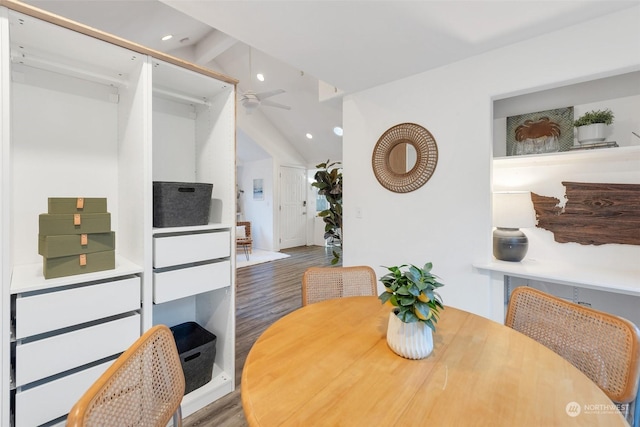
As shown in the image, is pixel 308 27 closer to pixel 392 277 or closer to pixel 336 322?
pixel 392 277

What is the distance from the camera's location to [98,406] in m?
0.63

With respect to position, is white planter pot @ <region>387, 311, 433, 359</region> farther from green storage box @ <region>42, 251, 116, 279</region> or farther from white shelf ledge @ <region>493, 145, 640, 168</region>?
white shelf ledge @ <region>493, 145, 640, 168</region>

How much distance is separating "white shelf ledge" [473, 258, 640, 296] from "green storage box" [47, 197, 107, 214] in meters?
2.36

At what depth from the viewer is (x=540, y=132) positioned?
210cm

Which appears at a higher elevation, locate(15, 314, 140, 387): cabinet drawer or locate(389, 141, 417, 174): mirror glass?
locate(389, 141, 417, 174): mirror glass

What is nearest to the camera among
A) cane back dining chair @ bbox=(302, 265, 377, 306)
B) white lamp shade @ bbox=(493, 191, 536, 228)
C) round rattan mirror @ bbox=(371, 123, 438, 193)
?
cane back dining chair @ bbox=(302, 265, 377, 306)

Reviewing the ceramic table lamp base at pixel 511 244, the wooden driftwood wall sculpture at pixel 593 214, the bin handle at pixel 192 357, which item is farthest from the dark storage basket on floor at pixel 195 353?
the wooden driftwood wall sculpture at pixel 593 214

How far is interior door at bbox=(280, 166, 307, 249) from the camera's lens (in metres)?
7.18

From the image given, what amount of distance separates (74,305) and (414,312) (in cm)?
145

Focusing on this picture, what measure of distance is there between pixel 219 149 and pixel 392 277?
147cm

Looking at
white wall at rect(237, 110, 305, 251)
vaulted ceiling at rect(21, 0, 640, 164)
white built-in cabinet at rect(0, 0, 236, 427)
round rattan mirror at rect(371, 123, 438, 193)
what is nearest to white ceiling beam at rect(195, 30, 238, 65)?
vaulted ceiling at rect(21, 0, 640, 164)

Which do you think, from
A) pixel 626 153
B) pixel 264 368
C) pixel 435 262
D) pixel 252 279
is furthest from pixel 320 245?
pixel 264 368


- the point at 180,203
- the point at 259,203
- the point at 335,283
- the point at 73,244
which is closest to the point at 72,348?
the point at 73,244

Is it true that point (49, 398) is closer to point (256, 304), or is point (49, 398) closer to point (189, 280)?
point (189, 280)
